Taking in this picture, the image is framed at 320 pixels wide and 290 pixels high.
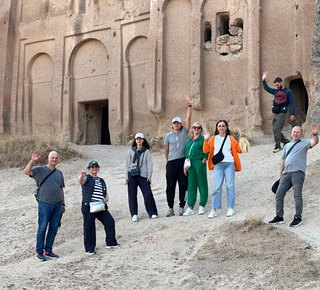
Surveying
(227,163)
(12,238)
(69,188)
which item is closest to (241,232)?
(227,163)

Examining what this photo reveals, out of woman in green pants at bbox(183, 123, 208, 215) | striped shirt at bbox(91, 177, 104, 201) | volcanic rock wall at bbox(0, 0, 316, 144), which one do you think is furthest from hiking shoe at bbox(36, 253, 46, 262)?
volcanic rock wall at bbox(0, 0, 316, 144)

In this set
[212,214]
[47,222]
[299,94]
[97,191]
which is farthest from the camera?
[299,94]

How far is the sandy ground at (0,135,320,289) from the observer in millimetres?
5734

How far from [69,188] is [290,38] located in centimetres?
772

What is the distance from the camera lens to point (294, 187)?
725 cm

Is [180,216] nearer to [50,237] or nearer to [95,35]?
[50,237]

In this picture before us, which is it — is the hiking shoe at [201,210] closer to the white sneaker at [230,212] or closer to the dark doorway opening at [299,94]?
the white sneaker at [230,212]

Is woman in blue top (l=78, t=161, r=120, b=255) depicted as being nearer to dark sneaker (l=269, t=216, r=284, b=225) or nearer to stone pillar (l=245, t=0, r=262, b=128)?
dark sneaker (l=269, t=216, r=284, b=225)

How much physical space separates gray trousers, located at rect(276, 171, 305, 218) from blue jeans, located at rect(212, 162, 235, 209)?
3.20ft

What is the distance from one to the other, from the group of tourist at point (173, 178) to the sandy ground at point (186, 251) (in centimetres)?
A: 26

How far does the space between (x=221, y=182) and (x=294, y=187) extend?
135cm

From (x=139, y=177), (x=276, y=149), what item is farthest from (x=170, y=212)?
(x=276, y=149)

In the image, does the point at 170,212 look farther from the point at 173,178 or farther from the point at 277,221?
the point at 277,221

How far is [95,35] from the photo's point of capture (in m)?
19.9
